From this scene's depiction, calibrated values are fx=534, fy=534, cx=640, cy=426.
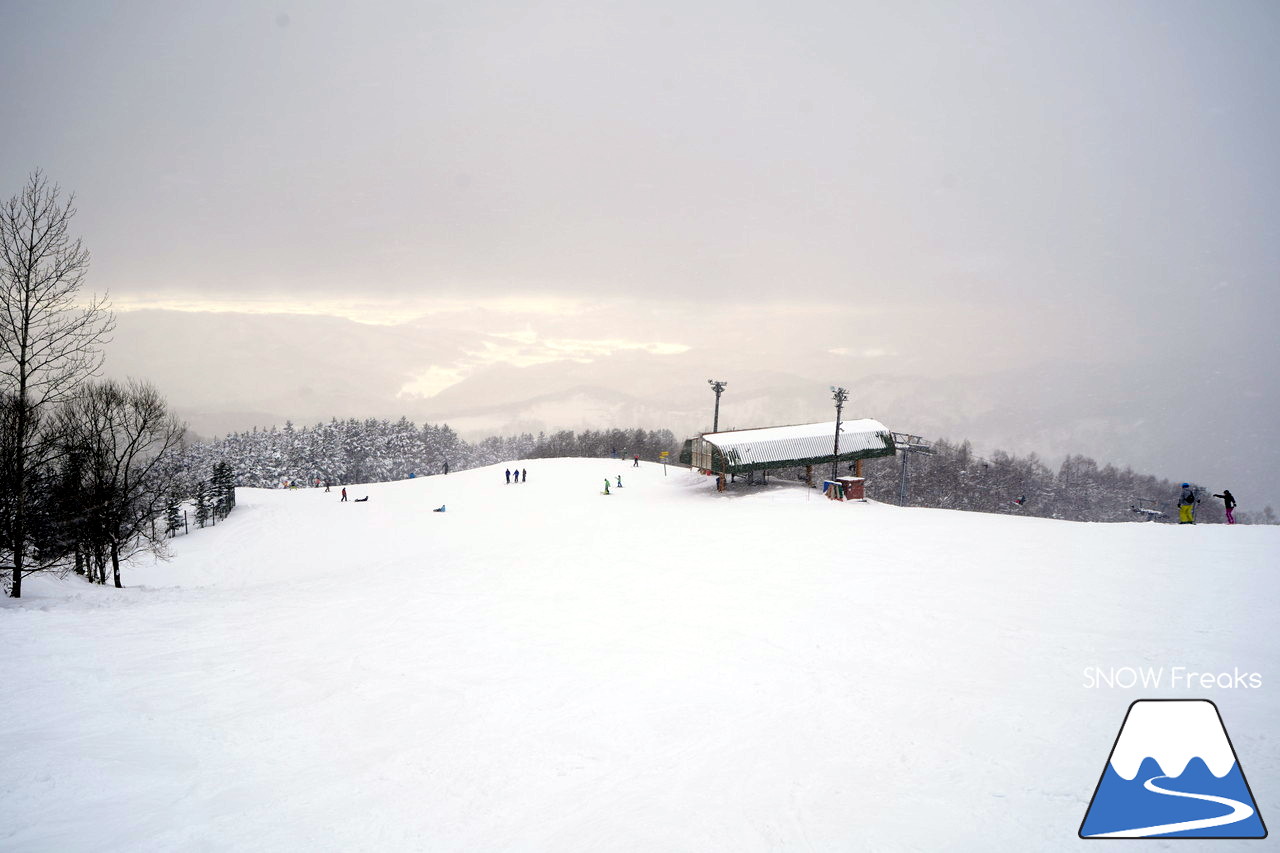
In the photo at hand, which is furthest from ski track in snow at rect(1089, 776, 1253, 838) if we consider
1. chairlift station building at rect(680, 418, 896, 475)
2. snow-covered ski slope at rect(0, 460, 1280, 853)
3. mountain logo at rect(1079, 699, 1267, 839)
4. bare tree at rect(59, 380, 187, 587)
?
chairlift station building at rect(680, 418, 896, 475)

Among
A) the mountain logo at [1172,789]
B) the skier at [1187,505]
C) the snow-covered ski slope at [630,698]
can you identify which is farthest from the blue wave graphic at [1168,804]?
the skier at [1187,505]

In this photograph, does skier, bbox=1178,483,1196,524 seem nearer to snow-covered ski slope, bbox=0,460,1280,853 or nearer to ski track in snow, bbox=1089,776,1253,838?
snow-covered ski slope, bbox=0,460,1280,853

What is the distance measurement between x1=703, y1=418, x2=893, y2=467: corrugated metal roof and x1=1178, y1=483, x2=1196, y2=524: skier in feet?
54.6

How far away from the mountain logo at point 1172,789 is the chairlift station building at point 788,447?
91.7ft

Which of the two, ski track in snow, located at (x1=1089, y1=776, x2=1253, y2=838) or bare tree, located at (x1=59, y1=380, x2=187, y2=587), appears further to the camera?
bare tree, located at (x1=59, y1=380, x2=187, y2=587)

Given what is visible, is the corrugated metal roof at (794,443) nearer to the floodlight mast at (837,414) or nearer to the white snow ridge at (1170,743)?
the floodlight mast at (837,414)

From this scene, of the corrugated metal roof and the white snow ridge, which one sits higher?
the corrugated metal roof

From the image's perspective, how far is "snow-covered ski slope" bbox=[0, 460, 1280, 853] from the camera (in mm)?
5871

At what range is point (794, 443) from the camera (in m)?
35.9

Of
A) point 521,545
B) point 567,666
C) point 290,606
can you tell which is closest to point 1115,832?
point 567,666

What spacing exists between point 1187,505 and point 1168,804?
20.5 metres

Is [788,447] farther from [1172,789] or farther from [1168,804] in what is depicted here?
[1168,804]

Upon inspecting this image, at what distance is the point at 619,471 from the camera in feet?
175

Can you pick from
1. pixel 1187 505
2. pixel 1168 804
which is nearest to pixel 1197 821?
pixel 1168 804
